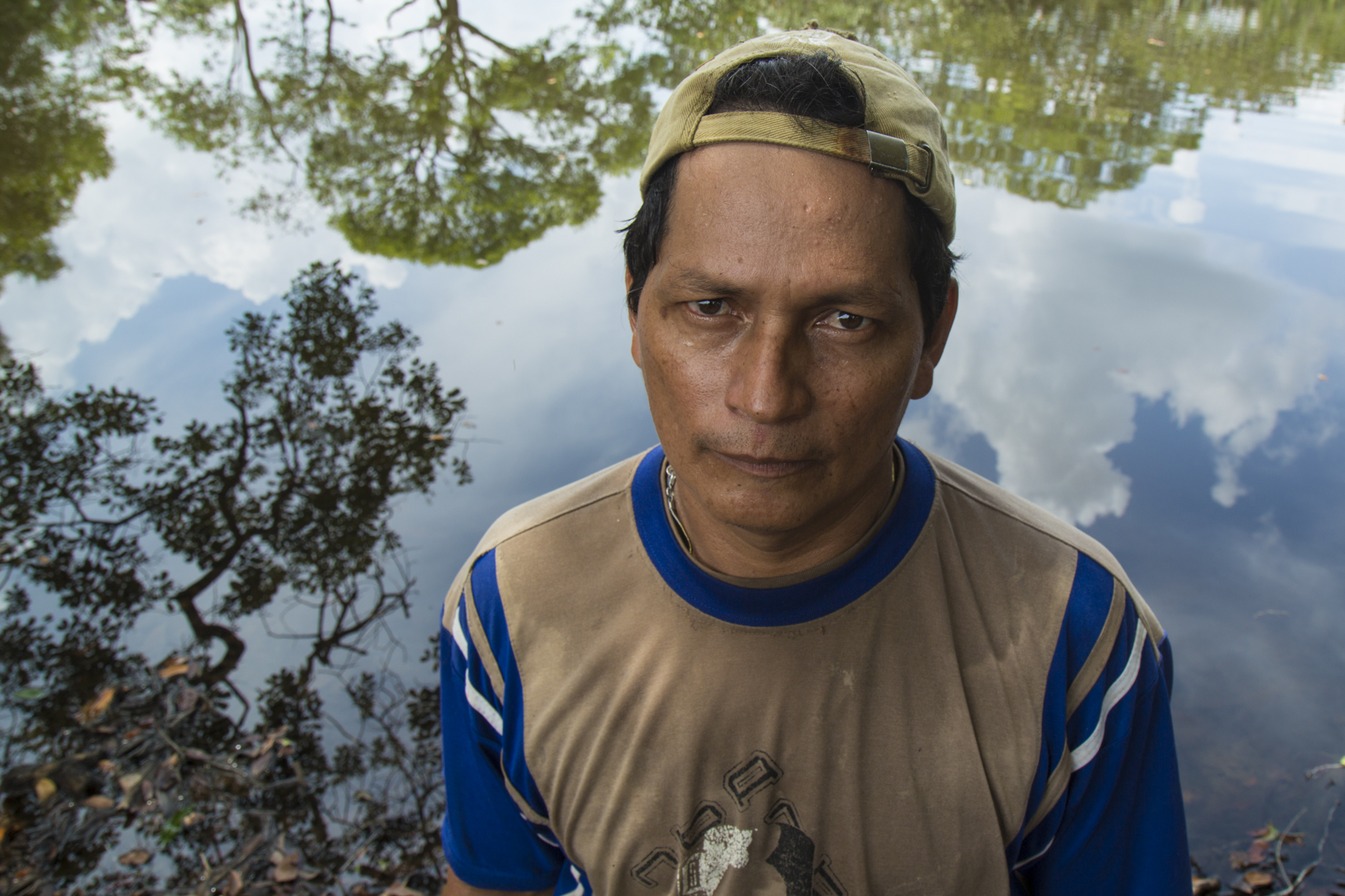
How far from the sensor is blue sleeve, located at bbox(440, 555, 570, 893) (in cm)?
158

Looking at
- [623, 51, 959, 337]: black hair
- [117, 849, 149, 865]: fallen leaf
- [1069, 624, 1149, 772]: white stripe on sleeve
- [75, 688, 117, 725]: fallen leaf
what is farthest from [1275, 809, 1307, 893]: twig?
[75, 688, 117, 725]: fallen leaf

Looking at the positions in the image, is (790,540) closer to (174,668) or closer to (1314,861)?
(1314,861)

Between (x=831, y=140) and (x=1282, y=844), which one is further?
(x=1282, y=844)

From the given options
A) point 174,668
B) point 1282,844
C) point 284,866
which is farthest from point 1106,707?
point 174,668

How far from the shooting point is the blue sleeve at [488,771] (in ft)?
5.18

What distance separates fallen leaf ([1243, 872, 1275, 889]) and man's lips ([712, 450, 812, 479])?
299 cm

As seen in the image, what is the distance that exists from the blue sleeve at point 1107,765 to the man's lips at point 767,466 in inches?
21.5

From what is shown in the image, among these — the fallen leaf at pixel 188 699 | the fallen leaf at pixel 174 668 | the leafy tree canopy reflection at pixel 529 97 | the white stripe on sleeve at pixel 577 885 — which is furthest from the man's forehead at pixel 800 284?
the leafy tree canopy reflection at pixel 529 97

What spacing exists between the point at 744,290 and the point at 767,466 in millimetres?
282

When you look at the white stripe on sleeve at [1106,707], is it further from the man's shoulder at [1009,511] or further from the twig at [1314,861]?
the twig at [1314,861]

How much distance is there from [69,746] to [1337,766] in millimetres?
5143

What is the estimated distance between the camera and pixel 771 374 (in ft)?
4.22

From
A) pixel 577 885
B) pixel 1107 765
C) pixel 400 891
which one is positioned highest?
pixel 1107 765

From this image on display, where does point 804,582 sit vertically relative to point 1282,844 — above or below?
above
